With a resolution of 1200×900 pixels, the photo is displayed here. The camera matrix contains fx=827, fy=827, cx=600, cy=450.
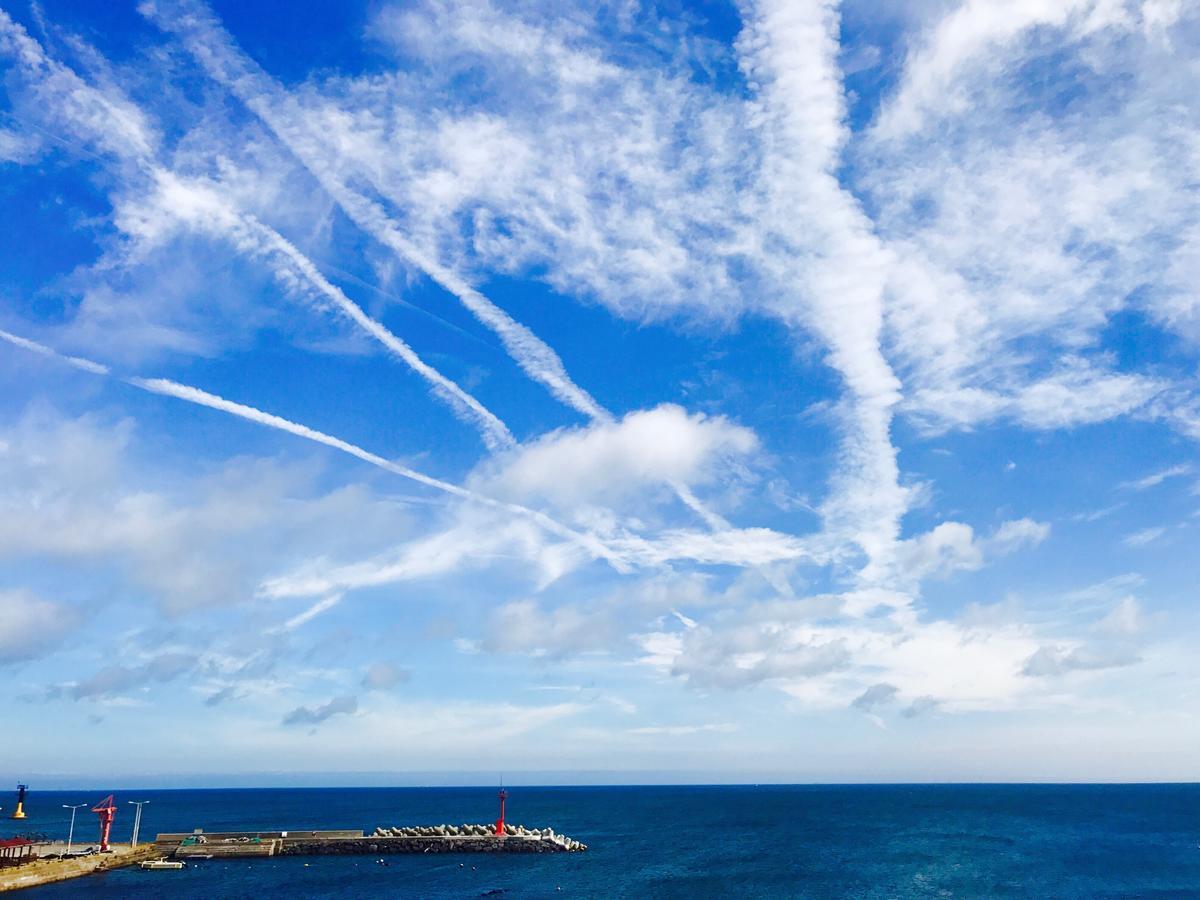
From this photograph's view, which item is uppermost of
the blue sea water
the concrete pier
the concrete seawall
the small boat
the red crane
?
the red crane

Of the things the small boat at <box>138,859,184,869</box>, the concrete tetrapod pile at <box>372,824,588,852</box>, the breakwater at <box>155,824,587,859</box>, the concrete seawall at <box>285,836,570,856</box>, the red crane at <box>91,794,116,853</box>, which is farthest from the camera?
the concrete tetrapod pile at <box>372,824,588,852</box>

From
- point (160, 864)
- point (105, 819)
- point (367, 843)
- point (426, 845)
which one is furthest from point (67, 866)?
point (426, 845)

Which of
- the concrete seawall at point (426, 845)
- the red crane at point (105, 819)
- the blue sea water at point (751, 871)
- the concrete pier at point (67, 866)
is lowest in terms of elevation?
the blue sea water at point (751, 871)

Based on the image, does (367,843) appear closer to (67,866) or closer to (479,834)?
(479,834)

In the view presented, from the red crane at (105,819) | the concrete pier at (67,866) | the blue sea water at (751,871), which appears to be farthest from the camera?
the red crane at (105,819)

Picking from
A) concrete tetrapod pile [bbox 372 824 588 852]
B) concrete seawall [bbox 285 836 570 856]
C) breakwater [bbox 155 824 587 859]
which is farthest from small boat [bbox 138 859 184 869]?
concrete tetrapod pile [bbox 372 824 588 852]

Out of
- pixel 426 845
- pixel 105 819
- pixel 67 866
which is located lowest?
pixel 426 845

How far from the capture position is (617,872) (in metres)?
101

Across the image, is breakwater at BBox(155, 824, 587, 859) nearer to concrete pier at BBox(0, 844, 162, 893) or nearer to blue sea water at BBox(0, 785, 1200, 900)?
blue sea water at BBox(0, 785, 1200, 900)

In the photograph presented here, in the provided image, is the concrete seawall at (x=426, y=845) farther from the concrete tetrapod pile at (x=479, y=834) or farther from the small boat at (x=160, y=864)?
the small boat at (x=160, y=864)

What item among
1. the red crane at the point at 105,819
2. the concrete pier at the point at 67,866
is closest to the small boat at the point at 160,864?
the concrete pier at the point at 67,866

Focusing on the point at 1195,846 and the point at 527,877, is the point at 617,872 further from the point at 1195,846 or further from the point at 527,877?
the point at 1195,846

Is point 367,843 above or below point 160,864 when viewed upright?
below

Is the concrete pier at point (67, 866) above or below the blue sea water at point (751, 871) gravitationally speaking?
above
